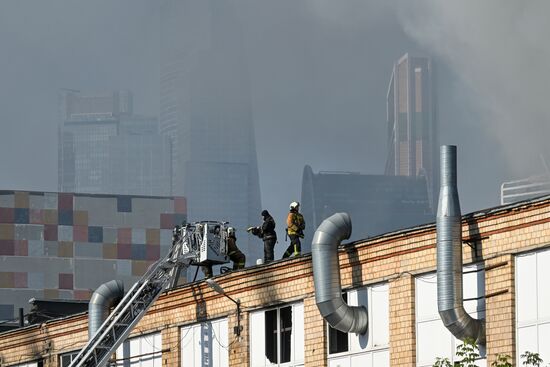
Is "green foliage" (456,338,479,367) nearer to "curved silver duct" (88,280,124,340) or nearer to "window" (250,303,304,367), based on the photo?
"window" (250,303,304,367)

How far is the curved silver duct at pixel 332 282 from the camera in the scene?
43.5 meters

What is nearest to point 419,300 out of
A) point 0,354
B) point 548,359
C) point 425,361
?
point 425,361

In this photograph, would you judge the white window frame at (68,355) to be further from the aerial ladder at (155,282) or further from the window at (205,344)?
the window at (205,344)

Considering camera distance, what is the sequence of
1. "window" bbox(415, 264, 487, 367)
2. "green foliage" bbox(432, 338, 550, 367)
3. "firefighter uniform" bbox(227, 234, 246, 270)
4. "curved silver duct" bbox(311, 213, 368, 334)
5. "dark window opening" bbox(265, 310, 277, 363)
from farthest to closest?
"firefighter uniform" bbox(227, 234, 246, 270) < "dark window opening" bbox(265, 310, 277, 363) < "curved silver duct" bbox(311, 213, 368, 334) < "window" bbox(415, 264, 487, 367) < "green foliage" bbox(432, 338, 550, 367)

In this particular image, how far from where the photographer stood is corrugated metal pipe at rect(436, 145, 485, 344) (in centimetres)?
3944

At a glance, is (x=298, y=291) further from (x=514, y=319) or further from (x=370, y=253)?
(x=514, y=319)

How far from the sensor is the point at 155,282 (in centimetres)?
5147

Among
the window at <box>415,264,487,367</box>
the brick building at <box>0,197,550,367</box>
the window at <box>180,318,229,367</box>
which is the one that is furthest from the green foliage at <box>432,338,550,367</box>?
the window at <box>180,318,229,367</box>

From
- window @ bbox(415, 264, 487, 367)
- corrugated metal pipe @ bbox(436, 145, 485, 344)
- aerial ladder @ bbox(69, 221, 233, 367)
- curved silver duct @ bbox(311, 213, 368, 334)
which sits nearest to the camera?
corrugated metal pipe @ bbox(436, 145, 485, 344)

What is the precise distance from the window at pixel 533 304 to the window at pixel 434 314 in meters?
1.26

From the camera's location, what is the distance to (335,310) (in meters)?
43.5

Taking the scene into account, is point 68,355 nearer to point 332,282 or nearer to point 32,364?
point 32,364

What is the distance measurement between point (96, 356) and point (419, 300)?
13041 millimetres

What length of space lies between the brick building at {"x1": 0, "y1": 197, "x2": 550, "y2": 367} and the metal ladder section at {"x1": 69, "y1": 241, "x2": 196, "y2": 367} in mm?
606
